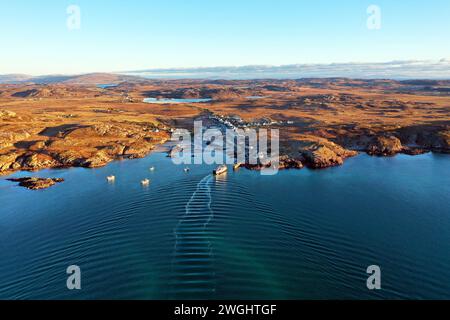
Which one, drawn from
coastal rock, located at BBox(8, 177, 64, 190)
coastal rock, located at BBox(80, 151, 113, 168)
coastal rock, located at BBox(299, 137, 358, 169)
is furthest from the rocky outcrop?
coastal rock, located at BBox(8, 177, 64, 190)

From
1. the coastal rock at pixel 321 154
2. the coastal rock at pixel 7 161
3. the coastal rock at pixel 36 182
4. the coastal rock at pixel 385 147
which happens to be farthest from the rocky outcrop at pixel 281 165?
the coastal rock at pixel 7 161

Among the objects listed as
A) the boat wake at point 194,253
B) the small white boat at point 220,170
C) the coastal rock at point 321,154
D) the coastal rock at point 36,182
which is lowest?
the boat wake at point 194,253

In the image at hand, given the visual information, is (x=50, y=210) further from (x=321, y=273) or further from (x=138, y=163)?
(x=321, y=273)

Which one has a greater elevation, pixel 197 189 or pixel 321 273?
pixel 197 189

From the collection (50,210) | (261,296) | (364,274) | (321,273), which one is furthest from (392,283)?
(50,210)

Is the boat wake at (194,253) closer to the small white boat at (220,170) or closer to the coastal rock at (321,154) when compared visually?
the small white boat at (220,170)

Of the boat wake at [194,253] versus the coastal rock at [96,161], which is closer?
the boat wake at [194,253]
